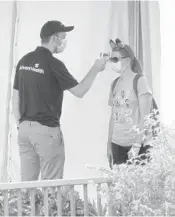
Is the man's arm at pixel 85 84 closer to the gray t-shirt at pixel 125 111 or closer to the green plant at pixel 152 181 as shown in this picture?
the gray t-shirt at pixel 125 111

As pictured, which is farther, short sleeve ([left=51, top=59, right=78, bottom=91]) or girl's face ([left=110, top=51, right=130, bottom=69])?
girl's face ([left=110, top=51, right=130, bottom=69])

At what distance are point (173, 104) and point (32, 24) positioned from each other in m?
0.97

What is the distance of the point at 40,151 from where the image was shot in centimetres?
208

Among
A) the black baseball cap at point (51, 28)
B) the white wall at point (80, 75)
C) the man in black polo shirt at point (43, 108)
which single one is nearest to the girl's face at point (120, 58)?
the man in black polo shirt at point (43, 108)

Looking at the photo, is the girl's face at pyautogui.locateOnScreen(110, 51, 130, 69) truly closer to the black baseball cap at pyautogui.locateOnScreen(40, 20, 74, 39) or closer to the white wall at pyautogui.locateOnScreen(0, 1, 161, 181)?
the black baseball cap at pyautogui.locateOnScreen(40, 20, 74, 39)

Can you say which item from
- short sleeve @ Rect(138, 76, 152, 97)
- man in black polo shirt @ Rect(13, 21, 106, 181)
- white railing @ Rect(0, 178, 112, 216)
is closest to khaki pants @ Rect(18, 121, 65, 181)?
man in black polo shirt @ Rect(13, 21, 106, 181)

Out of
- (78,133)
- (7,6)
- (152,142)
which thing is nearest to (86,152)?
(78,133)

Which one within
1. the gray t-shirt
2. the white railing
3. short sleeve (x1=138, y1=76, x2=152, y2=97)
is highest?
short sleeve (x1=138, y1=76, x2=152, y2=97)

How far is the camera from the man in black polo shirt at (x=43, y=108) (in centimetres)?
208

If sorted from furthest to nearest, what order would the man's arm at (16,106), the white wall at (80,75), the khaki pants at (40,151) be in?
the white wall at (80,75) < the man's arm at (16,106) < the khaki pants at (40,151)

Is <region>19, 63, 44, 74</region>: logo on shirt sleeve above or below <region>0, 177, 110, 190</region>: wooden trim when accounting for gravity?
above

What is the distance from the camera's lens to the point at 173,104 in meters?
2.51

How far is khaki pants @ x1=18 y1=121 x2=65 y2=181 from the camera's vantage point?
2.07 meters

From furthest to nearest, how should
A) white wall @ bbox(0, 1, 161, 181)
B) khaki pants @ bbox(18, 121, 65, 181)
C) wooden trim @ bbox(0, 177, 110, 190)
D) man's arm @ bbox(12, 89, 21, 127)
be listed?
white wall @ bbox(0, 1, 161, 181), man's arm @ bbox(12, 89, 21, 127), khaki pants @ bbox(18, 121, 65, 181), wooden trim @ bbox(0, 177, 110, 190)
